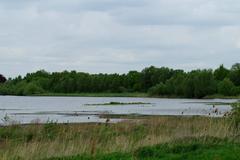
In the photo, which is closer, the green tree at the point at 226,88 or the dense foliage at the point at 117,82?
the green tree at the point at 226,88

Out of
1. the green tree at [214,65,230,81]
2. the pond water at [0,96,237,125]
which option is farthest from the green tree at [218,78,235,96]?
the pond water at [0,96,237,125]

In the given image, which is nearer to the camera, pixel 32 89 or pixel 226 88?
pixel 226 88

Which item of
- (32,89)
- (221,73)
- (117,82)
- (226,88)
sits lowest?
(32,89)

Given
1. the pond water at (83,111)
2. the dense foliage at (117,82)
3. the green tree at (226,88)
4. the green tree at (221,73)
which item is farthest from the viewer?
the green tree at (221,73)

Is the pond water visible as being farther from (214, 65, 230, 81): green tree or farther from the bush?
(214, 65, 230, 81): green tree

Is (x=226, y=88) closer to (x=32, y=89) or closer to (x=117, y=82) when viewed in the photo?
(x=117, y=82)

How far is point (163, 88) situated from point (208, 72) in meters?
13.2

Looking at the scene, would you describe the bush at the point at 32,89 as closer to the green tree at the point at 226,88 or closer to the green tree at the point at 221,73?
the green tree at the point at 221,73

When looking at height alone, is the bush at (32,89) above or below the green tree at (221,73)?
below

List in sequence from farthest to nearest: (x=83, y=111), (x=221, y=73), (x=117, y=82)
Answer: (x=117, y=82) → (x=221, y=73) → (x=83, y=111)

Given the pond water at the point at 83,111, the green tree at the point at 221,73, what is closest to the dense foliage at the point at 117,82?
the green tree at the point at 221,73

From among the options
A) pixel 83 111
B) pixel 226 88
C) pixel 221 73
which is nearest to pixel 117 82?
pixel 221 73

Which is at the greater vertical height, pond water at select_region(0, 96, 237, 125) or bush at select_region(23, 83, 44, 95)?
bush at select_region(23, 83, 44, 95)

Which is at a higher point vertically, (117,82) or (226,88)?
(117,82)
